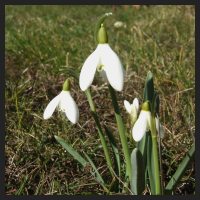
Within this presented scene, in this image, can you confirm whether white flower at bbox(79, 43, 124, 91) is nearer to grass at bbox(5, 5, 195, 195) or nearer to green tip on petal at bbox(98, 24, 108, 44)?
green tip on petal at bbox(98, 24, 108, 44)

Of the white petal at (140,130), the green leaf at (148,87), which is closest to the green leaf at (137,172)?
the white petal at (140,130)

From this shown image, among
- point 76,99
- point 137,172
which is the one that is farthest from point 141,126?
point 76,99

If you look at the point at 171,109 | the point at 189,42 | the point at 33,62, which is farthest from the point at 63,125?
the point at 189,42

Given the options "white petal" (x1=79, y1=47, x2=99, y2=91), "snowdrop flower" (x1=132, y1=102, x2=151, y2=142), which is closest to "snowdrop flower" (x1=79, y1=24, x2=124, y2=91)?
"white petal" (x1=79, y1=47, x2=99, y2=91)

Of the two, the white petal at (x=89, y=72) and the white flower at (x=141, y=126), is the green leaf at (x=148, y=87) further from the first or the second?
the white petal at (x=89, y=72)

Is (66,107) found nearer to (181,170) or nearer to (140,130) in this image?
(140,130)

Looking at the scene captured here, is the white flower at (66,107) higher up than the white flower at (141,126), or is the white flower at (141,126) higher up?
the white flower at (66,107)

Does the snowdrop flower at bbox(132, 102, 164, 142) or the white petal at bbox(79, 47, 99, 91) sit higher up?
the white petal at bbox(79, 47, 99, 91)
